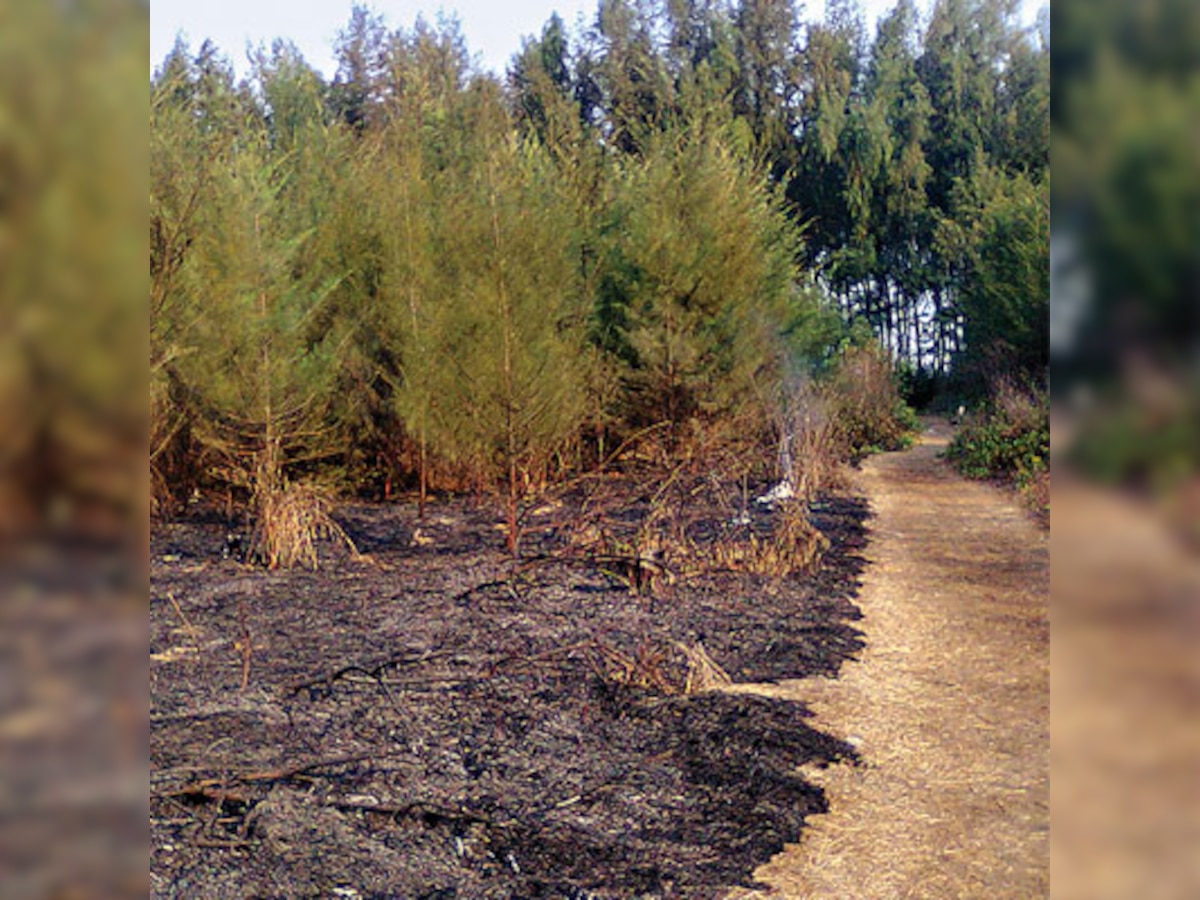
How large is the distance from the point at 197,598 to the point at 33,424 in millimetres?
5987

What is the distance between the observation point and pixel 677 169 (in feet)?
40.0

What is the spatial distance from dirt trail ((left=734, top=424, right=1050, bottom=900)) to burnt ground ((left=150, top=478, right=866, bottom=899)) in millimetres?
148

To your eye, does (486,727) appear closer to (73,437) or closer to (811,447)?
(73,437)

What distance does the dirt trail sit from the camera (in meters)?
3.06

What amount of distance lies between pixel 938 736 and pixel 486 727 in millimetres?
1782

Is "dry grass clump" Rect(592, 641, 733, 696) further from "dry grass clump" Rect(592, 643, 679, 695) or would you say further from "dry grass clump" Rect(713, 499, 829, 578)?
"dry grass clump" Rect(713, 499, 829, 578)

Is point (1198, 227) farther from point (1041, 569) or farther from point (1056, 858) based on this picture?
point (1041, 569)

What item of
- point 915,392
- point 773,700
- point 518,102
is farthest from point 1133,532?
point 915,392

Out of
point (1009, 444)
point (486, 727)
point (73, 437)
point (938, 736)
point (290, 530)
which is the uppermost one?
point (73, 437)

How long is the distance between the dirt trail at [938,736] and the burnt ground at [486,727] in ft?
0.49

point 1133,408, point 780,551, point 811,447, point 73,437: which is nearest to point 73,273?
point 73,437

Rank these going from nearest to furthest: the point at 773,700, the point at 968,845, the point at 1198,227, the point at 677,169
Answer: the point at 1198,227 → the point at 968,845 → the point at 773,700 → the point at 677,169

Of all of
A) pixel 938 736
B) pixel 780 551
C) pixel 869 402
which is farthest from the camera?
pixel 869 402

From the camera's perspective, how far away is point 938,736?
4227mm
